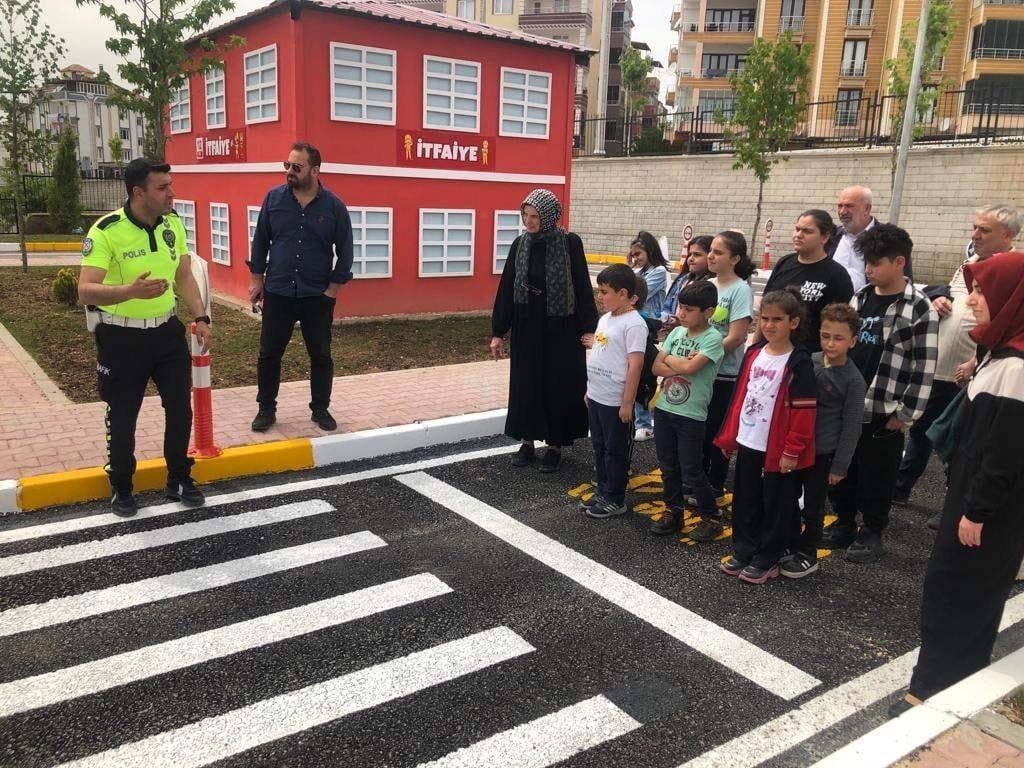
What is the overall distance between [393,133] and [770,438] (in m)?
10.7

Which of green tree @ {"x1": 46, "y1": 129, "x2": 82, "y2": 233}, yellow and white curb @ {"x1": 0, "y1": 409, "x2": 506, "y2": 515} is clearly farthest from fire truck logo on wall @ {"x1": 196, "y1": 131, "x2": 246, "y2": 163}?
green tree @ {"x1": 46, "y1": 129, "x2": 82, "y2": 233}

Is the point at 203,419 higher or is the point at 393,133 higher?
the point at 393,133

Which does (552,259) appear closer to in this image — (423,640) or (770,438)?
(770,438)

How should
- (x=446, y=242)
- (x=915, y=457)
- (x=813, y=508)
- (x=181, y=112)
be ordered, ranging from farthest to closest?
(x=181, y=112) → (x=446, y=242) → (x=915, y=457) → (x=813, y=508)

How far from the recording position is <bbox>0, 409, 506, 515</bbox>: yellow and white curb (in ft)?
16.8

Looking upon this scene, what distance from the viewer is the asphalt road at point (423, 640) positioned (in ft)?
9.67

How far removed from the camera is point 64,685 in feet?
10.7

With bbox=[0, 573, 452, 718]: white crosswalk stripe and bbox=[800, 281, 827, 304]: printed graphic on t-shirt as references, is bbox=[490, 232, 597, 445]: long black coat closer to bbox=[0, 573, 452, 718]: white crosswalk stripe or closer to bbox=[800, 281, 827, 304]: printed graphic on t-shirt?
bbox=[800, 281, 827, 304]: printed graphic on t-shirt

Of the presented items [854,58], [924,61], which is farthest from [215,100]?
[854,58]

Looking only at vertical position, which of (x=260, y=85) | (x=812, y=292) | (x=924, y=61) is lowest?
(x=812, y=292)

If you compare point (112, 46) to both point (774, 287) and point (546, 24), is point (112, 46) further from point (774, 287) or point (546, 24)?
point (546, 24)

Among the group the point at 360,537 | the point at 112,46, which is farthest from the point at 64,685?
the point at 112,46

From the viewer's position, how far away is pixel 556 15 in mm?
57750

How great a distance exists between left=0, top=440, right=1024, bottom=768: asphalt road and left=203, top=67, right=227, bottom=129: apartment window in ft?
37.6
